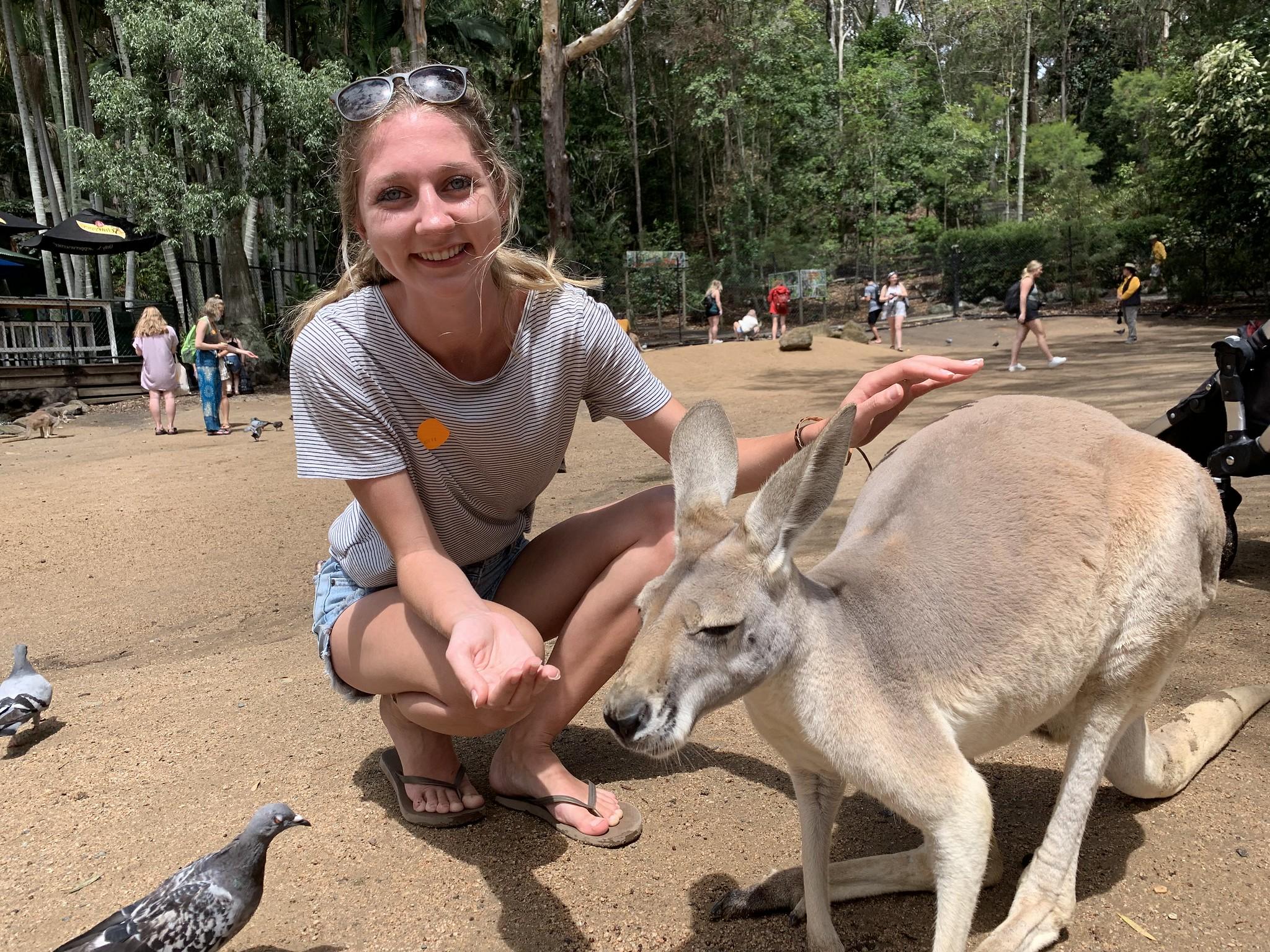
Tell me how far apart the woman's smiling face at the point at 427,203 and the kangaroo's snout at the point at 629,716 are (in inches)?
41.3

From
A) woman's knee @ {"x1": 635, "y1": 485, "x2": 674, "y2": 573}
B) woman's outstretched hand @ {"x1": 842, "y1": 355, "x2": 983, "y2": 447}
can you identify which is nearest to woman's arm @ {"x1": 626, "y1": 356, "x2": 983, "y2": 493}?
woman's outstretched hand @ {"x1": 842, "y1": 355, "x2": 983, "y2": 447}

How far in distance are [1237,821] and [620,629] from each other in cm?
154

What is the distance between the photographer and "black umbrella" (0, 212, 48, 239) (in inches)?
607

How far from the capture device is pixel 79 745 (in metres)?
3.08

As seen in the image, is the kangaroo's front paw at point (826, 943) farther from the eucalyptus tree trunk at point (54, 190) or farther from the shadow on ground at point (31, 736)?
the eucalyptus tree trunk at point (54, 190)

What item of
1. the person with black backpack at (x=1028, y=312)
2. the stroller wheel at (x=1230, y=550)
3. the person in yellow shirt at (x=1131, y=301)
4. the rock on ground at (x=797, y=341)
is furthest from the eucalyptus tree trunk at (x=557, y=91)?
the stroller wheel at (x=1230, y=550)

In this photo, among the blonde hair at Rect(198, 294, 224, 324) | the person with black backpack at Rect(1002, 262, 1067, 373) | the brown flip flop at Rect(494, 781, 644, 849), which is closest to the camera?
the brown flip flop at Rect(494, 781, 644, 849)

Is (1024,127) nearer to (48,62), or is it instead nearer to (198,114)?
(198,114)

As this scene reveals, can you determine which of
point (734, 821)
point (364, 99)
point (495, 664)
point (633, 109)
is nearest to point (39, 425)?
point (364, 99)

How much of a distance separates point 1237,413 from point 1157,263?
63.7 feet

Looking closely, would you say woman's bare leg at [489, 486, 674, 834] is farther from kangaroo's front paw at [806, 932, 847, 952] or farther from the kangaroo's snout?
the kangaroo's snout

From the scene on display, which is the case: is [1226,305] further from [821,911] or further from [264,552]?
[821,911]

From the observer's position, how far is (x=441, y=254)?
6.88 ft

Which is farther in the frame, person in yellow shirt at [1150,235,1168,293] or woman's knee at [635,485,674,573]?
person in yellow shirt at [1150,235,1168,293]
